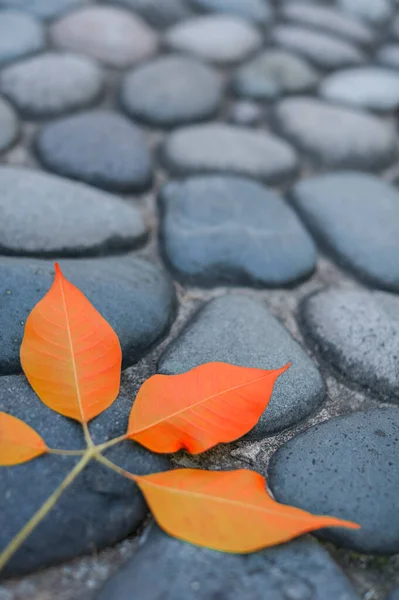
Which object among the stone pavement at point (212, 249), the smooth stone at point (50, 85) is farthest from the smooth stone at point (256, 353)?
the smooth stone at point (50, 85)

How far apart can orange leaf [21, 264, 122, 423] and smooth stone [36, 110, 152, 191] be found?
19.1 inches

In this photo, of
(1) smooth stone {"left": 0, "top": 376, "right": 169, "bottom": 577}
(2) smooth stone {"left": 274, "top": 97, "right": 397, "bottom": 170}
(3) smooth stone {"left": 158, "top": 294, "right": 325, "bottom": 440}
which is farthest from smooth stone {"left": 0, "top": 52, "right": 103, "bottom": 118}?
(1) smooth stone {"left": 0, "top": 376, "right": 169, "bottom": 577}

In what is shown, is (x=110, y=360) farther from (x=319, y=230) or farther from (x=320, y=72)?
(x=320, y=72)

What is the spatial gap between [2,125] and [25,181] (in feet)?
0.84

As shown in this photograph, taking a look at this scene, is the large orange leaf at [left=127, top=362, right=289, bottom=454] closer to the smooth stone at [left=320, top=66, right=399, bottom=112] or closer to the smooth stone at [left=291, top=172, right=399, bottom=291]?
the smooth stone at [left=291, top=172, right=399, bottom=291]

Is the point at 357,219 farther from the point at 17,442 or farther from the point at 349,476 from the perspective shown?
the point at 17,442

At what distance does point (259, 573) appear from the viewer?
631 mm

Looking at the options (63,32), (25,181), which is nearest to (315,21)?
(63,32)

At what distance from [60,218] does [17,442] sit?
1.66ft

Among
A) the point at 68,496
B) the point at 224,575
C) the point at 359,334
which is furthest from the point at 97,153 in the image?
the point at 224,575

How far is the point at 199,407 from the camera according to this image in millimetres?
719

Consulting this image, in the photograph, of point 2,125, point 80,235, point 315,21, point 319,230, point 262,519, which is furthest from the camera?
point 315,21

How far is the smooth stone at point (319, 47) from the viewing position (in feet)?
5.72

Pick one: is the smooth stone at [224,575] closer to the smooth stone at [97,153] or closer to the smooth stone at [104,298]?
the smooth stone at [104,298]
